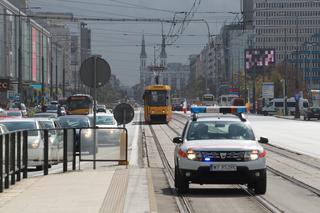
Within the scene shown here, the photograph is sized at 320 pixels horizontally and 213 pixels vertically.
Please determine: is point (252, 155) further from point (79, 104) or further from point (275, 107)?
point (275, 107)

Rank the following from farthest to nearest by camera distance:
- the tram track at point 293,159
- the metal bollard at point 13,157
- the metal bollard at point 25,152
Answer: the metal bollard at point 25,152 → the tram track at point 293,159 → the metal bollard at point 13,157

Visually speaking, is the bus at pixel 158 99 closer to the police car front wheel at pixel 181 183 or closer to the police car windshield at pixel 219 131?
the police car windshield at pixel 219 131

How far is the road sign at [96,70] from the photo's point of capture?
21.0m

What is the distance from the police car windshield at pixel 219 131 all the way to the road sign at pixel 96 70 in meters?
5.19

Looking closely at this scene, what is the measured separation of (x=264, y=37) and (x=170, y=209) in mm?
182992

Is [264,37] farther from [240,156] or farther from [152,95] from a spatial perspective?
[240,156]

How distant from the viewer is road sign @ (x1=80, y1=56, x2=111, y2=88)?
2102 cm

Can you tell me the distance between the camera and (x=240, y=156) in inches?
587

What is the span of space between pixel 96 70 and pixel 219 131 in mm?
5826

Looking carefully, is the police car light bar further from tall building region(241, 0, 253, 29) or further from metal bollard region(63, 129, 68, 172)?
tall building region(241, 0, 253, 29)

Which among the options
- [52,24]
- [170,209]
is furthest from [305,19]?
[170,209]

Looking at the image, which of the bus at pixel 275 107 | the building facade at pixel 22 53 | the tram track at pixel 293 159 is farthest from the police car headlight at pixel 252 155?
the bus at pixel 275 107

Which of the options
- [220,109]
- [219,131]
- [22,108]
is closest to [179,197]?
[219,131]

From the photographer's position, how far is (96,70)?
21125 millimetres
